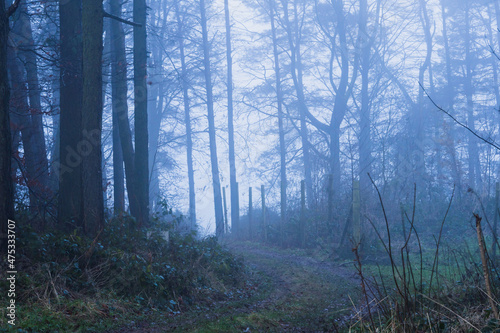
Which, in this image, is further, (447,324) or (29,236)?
(29,236)

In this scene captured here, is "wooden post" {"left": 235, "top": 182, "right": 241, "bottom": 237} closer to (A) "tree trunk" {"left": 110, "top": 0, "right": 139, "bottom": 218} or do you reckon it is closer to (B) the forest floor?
(A) "tree trunk" {"left": 110, "top": 0, "right": 139, "bottom": 218}

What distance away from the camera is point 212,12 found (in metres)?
28.9

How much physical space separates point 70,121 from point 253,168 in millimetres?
23131

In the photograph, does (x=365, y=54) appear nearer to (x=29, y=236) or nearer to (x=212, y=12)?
(x=212, y=12)

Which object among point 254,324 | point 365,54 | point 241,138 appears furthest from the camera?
point 241,138

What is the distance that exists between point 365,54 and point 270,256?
15005 millimetres

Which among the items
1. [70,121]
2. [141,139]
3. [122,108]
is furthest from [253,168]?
[70,121]

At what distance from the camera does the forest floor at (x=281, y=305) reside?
6.09 m

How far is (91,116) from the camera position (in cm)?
911

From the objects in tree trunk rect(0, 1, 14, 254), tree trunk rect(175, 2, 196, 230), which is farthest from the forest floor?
tree trunk rect(175, 2, 196, 230)

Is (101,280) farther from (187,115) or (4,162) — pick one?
(187,115)

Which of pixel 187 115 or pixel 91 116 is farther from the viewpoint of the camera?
pixel 187 115

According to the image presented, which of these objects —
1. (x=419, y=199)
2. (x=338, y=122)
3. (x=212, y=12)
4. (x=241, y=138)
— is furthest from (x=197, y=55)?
→ (x=419, y=199)

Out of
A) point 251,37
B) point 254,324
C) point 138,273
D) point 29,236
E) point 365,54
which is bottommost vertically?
point 254,324
